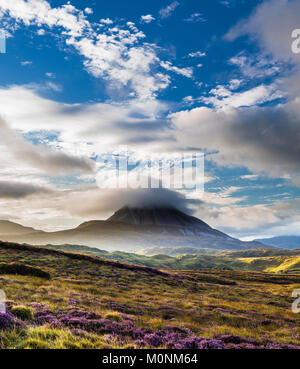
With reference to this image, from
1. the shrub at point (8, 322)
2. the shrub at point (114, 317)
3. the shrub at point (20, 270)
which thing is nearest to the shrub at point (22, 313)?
the shrub at point (8, 322)

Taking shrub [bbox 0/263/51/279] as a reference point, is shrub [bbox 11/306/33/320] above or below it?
above

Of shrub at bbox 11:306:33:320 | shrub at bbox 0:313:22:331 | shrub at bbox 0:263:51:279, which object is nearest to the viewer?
shrub at bbox 0:313:22:331

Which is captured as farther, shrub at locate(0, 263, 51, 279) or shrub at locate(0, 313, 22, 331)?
shrub at locate(0, 263, 51, 279)

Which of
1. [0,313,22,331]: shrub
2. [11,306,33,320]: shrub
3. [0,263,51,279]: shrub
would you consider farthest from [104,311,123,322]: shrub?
[0,263,51,279]: shrub

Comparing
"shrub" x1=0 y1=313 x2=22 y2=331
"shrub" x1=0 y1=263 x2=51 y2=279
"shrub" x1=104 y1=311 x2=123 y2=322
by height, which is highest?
"shrub" x1=0 y1=313 x2=22 y2=331

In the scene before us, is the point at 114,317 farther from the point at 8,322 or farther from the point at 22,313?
the point at 8,322

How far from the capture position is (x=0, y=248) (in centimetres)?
5750

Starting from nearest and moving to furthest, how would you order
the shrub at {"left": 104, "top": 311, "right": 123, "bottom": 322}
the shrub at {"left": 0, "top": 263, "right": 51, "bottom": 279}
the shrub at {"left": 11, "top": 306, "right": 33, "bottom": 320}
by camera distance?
the shrub at {"left": 11, "top": 306, "right": 33, "bottom": 320} → the shrub at {"left": 104, "top": 311, "right": 123, "bottom": 322} → the shrub at {"left": 0, "top": 263, "right": 51, "bottom": 279}

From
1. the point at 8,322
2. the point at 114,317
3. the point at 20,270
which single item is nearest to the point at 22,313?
the point at 8,322

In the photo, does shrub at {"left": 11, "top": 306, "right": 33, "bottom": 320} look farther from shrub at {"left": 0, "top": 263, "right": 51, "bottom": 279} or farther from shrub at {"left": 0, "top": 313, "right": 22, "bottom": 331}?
shrub at {"left": 0, "top": 263, "right": 51, "bottom": 279}

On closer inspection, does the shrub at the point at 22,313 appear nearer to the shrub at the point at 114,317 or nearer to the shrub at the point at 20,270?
the shrub at the point at 114,317
